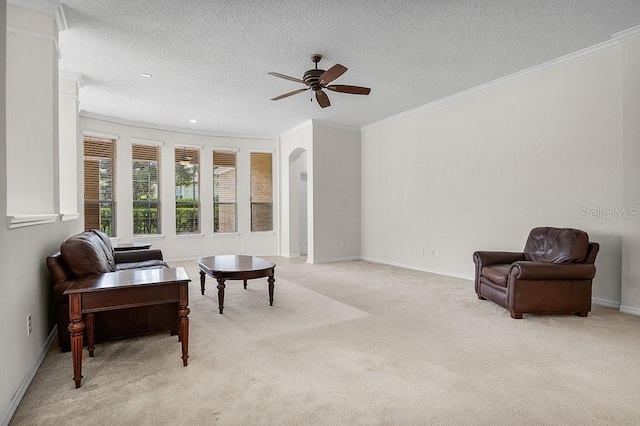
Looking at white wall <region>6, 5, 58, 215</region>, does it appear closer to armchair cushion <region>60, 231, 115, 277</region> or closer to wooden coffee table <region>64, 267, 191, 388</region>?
armchair cushion <region>60, 231, 115, 277</region>

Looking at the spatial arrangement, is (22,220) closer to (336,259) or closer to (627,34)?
(627,34)

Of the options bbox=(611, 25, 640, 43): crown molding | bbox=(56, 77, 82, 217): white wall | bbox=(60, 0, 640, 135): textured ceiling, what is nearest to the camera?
bbox=(60, 0, 640, 135): textured ceiling

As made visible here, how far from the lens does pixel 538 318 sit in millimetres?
3635

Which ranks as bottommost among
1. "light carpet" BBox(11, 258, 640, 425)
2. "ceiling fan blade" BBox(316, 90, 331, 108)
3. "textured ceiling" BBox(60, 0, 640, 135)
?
"light carpet" BBox(11, 258, 640, 425)

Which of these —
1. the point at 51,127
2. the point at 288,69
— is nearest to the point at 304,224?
the point at 288,69

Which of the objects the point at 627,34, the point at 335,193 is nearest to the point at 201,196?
the point at 335,193

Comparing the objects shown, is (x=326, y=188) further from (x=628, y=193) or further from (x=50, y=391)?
(x=50, y=391)

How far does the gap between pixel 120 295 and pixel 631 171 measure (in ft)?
16.8

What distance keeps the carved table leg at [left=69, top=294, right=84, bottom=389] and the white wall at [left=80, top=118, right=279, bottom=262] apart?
5569 millimetres

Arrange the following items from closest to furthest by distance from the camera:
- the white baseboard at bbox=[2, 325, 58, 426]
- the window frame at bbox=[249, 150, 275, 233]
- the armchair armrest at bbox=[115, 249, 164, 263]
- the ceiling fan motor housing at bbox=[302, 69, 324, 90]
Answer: the white baseboard at bbox=[2, 325, 58, 426], the ceiling fan motor housing at bbox=[302, 69, 324, 90], the armchair armrest at bbox=[115, 249, 164, 263], the window frame at bbox=[249, 150, 275, 233]

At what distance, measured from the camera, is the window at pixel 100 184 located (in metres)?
6.88

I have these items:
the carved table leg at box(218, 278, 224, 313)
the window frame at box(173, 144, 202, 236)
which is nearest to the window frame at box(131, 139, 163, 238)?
the window frame at box(173, 144, 202, 236)

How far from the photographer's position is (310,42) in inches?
152

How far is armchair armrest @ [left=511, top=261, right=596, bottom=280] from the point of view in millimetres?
3567
